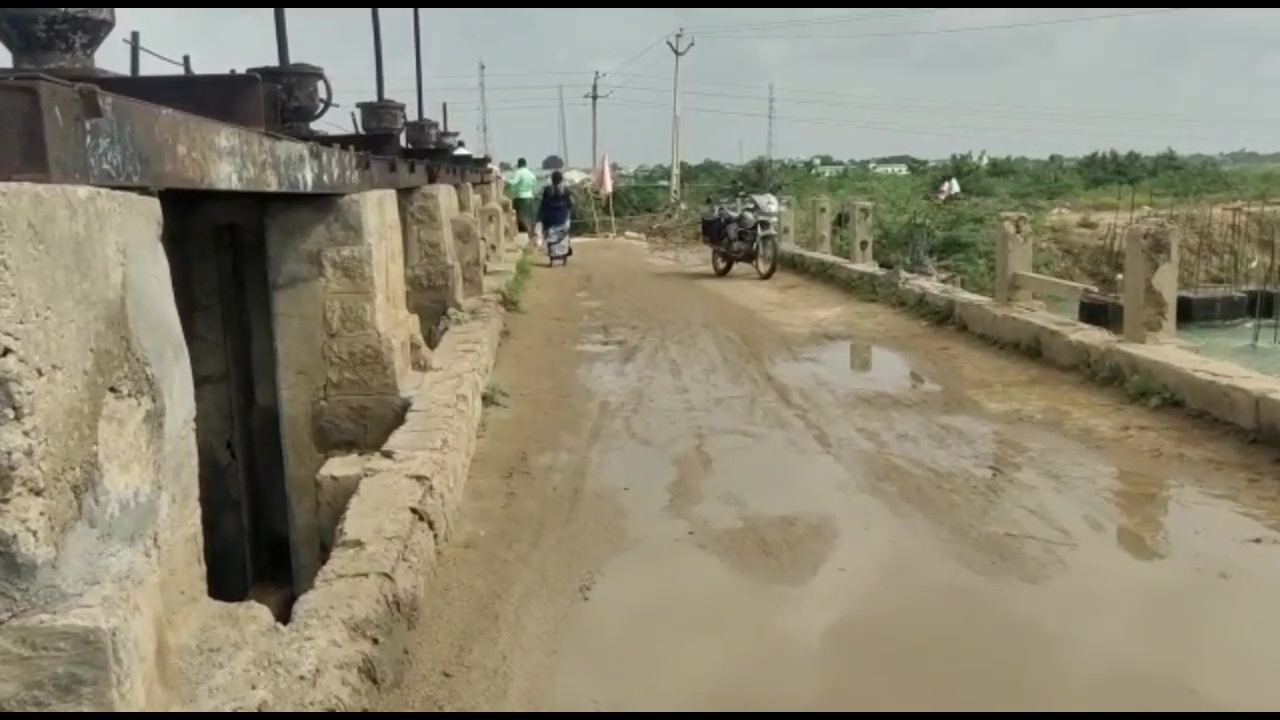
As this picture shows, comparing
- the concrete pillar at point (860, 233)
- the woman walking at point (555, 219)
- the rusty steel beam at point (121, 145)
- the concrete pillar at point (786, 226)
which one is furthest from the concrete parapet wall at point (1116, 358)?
the woman walking at point (555, 219)

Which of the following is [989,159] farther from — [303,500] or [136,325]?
[136,325]

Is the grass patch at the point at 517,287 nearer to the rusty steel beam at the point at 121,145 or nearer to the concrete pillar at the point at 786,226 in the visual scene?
the concrete pillar at the point at 786,226

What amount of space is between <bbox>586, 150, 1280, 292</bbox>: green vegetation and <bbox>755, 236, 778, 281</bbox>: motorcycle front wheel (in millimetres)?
2630

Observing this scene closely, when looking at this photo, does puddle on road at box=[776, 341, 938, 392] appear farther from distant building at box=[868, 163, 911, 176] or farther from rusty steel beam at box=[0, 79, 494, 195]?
distant building at box=[868, 163, 911, 176]

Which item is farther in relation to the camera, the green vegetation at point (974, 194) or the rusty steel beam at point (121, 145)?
the green vegetation at point (974, 194)

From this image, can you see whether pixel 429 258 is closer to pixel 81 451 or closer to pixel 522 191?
pixel 81 451

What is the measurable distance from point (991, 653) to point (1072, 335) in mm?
5265

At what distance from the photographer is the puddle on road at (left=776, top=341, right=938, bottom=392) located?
8383 mm

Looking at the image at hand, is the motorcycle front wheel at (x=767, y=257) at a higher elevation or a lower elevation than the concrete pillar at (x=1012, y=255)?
lower

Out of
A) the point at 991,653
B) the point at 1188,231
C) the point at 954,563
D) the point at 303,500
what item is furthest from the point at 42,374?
the point at 1188,231

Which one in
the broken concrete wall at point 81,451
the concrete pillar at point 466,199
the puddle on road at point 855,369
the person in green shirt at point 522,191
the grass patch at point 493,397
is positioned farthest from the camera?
the person in green shirt at point 522,191

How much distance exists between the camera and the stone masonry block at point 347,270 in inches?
223

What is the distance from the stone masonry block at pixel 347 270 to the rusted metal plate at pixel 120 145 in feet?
4.85

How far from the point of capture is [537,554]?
487cm
